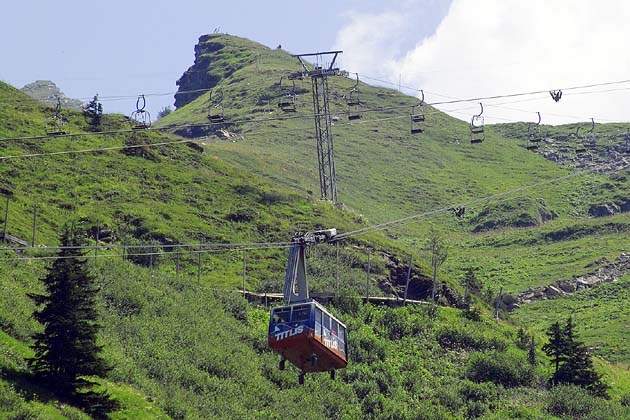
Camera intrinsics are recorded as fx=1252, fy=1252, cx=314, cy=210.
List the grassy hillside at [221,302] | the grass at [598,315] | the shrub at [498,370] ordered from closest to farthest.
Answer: the grassy hillside at [221,302]
the shrub at [498,370]
the grass at [598,315]

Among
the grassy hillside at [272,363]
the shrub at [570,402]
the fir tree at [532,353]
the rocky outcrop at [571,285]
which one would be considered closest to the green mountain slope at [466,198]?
the rocky outcrop at [571,285]

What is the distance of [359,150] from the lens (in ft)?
A: 650

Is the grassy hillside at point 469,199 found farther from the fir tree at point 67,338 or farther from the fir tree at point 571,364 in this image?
the fir tree at point 67,338

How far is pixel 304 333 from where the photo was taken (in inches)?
2057

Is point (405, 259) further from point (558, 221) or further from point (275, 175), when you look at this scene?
point (558, 221)

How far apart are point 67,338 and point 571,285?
78.0 metres

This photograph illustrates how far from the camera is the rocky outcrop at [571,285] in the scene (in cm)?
11799

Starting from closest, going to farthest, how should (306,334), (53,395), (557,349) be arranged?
(306,334) < (53,395) < (557,349)

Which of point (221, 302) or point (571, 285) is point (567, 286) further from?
point (221, 302)

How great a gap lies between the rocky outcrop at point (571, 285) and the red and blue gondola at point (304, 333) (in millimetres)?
61862

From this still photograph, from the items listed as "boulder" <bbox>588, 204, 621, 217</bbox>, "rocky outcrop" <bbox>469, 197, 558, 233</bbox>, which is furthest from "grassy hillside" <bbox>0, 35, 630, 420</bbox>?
"boulder" <bbox>588, 204, 621, 217</bbox>

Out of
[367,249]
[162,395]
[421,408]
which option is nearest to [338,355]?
[162,395]

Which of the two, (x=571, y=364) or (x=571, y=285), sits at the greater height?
(x=571, y=285)

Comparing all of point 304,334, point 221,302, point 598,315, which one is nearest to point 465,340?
point 221,302
